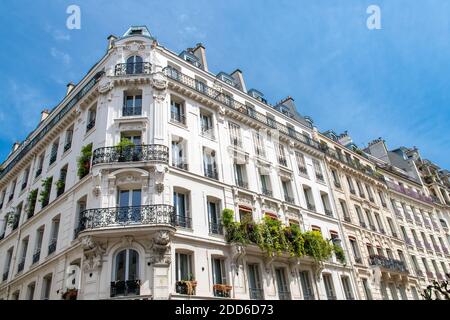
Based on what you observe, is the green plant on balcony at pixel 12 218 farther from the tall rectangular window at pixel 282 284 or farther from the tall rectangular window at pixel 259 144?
the tall rectangular window at pixel 282 284

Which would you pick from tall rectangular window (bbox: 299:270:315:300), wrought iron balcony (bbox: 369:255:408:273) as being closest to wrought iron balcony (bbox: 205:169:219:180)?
tall rectangular window (bbox: 299:270:315:300)

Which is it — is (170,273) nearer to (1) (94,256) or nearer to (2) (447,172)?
(1) (94,256)

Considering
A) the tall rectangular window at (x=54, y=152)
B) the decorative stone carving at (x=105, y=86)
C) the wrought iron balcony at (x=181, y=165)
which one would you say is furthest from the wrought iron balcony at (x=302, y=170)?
the tall rectangular window at (x=54, y=152)

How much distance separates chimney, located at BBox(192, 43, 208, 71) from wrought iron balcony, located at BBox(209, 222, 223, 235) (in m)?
10.1

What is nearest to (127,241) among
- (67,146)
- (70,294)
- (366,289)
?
(70,294)

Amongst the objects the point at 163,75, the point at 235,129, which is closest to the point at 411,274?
the point at 235,129

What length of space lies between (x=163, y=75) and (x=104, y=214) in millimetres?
6922

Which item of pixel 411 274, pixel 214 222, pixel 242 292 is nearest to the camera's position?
pixel 242 292

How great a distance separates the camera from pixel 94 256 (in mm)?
11250

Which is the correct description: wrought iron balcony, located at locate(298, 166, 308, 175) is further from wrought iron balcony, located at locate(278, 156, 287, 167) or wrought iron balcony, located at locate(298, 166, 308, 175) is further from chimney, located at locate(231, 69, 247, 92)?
chimney, located at locate(231, 69, 247, 92)

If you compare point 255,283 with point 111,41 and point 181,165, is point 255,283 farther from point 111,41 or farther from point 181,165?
point 111,41

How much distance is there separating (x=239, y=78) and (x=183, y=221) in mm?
12578

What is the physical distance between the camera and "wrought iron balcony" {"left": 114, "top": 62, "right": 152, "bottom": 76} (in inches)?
623

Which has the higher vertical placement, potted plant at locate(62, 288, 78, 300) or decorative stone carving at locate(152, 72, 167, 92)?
decorative stone carving at locate(152, 72, 167, 92)
